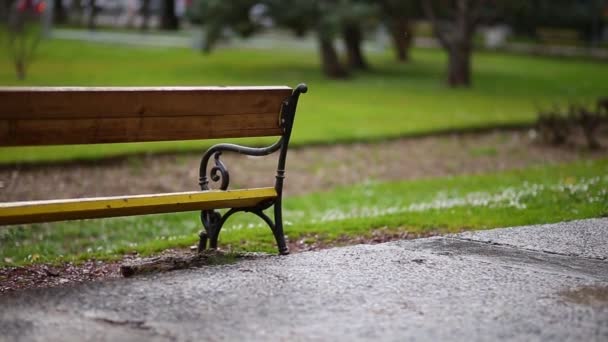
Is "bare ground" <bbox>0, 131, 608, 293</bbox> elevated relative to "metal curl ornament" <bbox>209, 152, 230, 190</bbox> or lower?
lower

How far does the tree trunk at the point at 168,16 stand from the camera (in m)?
42.4

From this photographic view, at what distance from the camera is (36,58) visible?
81.4 feet

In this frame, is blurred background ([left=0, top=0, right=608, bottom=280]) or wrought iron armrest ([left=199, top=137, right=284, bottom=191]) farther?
blurred background ([left=0, top=0, right=608, bottom=280])

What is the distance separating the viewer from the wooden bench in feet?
17.2

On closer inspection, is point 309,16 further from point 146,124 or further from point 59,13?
point 59,13

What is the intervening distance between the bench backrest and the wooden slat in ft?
1.10

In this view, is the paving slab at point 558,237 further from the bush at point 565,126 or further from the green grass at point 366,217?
the bush at point 565,126

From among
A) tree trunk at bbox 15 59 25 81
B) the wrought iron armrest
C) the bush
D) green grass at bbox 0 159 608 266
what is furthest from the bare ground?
tree trunk at bbox 15 59 25 81

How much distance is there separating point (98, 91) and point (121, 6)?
42646mm

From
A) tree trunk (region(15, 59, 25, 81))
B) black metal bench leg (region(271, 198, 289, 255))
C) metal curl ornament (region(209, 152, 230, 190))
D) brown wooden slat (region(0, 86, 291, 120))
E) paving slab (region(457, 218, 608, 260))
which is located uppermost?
brown wooden slat (region(0, 86, 291, 120))

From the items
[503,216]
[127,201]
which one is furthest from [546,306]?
[503,216]

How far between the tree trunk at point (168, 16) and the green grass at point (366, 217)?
103 feet

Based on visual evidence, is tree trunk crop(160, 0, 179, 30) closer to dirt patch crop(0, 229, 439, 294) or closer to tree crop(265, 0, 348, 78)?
tree crop(265, 0, 348, 78)

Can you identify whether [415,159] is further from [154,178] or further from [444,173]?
[154,178]
